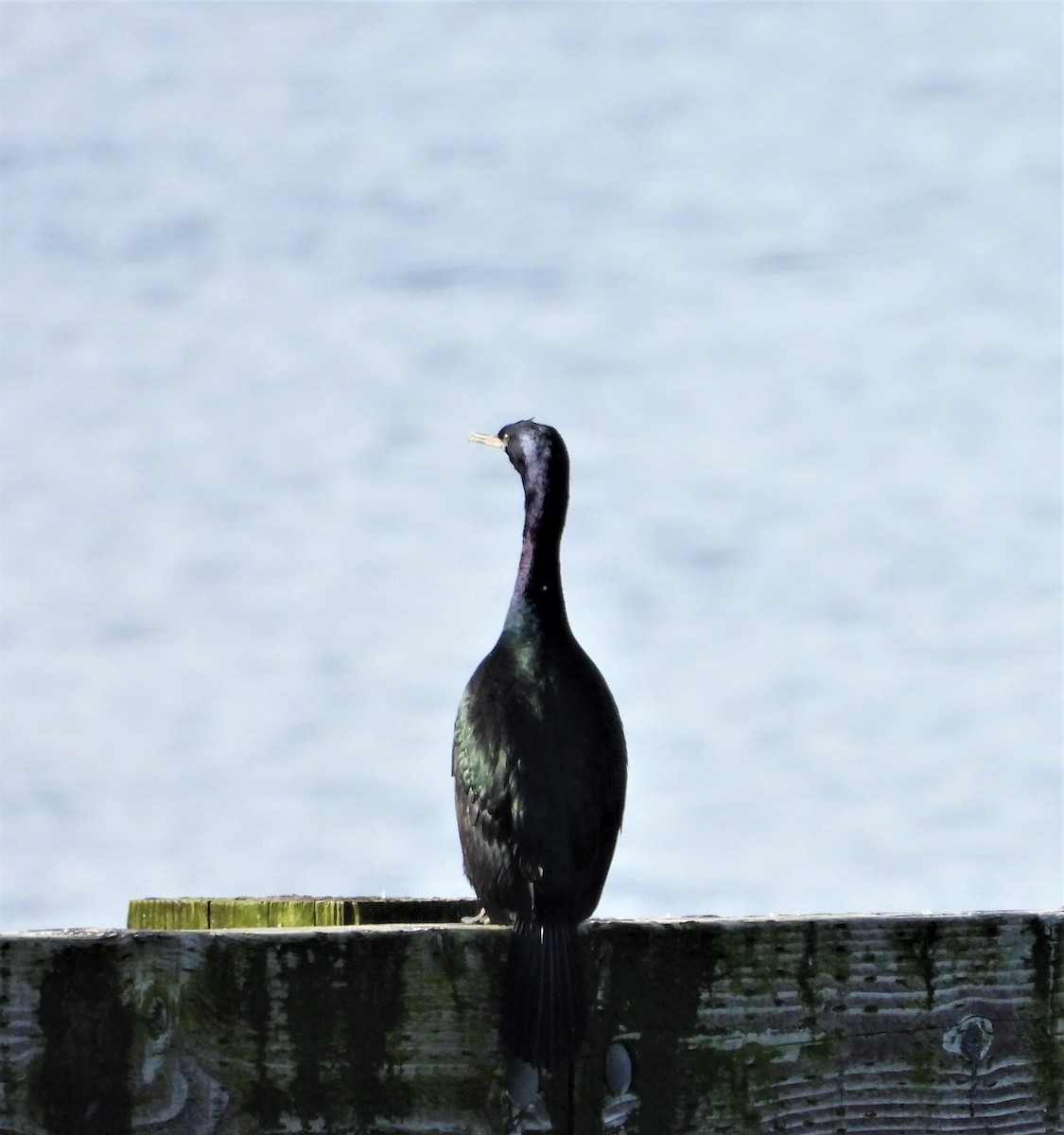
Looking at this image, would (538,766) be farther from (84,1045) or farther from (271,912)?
(84,1045)

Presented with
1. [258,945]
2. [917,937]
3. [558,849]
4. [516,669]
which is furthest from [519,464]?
Result: [258,945]

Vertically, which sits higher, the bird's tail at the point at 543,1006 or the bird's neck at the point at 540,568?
the bird's neck at the point at 540,568

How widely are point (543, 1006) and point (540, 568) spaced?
208cm

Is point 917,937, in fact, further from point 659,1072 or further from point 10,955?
point 10,955

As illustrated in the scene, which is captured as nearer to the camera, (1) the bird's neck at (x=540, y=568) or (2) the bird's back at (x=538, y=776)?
(2) the bird's back at (x=538, y=776)

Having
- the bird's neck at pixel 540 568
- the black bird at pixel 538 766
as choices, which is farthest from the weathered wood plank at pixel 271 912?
the bird's neck at pixel 540 568

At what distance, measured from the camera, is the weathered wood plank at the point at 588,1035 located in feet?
8.03

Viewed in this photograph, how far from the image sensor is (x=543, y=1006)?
265 cm

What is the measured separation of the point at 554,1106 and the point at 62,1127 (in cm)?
74

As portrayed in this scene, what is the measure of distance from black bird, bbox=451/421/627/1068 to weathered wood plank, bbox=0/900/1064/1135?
1.90 feet

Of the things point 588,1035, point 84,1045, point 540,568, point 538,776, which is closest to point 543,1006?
point 588,1035

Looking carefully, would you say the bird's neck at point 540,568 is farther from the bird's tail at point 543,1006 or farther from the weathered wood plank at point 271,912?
the bird's tail at point 543,1006

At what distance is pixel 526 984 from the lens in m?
2.72

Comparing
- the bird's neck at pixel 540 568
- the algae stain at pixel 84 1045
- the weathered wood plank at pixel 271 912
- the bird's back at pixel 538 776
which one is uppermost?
the bird's neck at pixel 540 568
